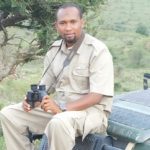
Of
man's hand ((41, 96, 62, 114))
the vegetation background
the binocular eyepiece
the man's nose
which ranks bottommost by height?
the vegetation background

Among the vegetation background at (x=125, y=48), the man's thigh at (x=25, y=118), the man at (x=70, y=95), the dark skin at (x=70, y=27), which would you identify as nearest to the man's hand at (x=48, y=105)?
the man at (x=70, y=95)

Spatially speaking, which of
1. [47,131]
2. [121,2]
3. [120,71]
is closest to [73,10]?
[47,131]

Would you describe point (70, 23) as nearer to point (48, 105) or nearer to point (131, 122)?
point (48, 105)

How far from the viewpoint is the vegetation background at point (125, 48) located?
63.5 feet

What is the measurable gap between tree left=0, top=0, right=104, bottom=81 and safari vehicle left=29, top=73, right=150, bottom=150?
3.79 meters

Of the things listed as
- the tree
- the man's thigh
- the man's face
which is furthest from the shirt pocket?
the tree

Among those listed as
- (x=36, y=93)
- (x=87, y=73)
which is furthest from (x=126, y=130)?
(x=36, y=93)

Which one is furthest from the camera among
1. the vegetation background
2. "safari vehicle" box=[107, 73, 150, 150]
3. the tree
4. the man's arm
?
the vegetation background

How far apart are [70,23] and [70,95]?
1.87 ft

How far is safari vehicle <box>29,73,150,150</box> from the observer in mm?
3826

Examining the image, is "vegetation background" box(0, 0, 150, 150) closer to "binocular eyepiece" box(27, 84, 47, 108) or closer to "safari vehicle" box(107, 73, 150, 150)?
"safari vehicle" box(107, 73, 150, 150)

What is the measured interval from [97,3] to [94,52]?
4.43m

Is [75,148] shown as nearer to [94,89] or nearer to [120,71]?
[94,89]

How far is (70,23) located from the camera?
4.23m
